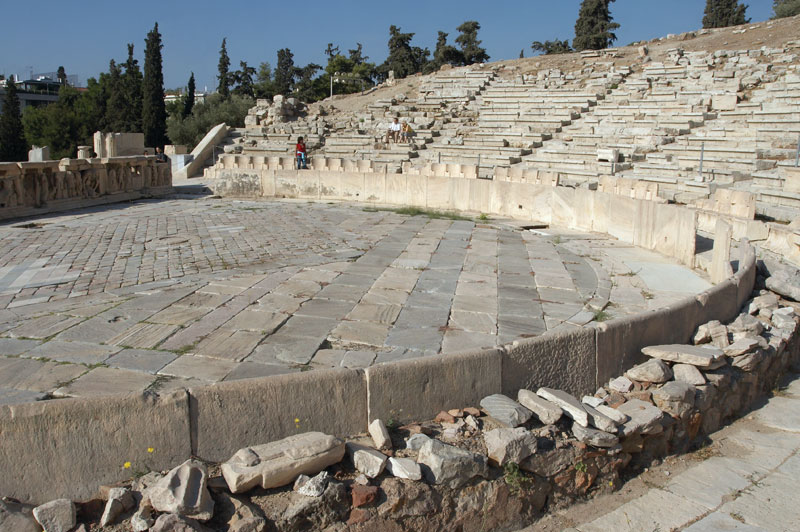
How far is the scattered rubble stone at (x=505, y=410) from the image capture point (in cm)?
397

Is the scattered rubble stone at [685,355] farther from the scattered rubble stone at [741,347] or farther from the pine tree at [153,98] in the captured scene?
the pine tree at [153,98]

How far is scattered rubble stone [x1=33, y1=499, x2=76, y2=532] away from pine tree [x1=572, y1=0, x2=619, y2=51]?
4547 cm

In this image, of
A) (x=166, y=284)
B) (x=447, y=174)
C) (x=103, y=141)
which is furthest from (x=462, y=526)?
(x=103, y=141)

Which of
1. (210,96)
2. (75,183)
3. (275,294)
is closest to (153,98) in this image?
(210,96)

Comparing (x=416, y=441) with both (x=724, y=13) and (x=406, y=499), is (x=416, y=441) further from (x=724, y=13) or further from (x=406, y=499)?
(x=724, y=13)

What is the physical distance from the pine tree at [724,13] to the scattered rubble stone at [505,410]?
4702 centimetres

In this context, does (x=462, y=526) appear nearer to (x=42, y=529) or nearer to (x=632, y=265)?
(x=42, y=529)

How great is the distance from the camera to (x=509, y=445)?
3.71 m

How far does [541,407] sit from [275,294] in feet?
10.3

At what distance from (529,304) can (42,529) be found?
14.7 feet

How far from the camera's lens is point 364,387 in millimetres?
3775

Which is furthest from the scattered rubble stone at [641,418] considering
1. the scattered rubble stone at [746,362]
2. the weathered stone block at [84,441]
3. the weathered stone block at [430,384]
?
the weathered stone block at [84,441]

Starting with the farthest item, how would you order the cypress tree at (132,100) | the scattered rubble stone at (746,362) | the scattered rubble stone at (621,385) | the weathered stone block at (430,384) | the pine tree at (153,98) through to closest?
the cypress tree at (132,100) → the pine tree at (153,98) → the scattered rubble stone at (746,362) → the scattered rubble stone at (621,385) → the weathered stone block at (430,384)

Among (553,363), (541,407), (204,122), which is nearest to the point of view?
(541,407)
